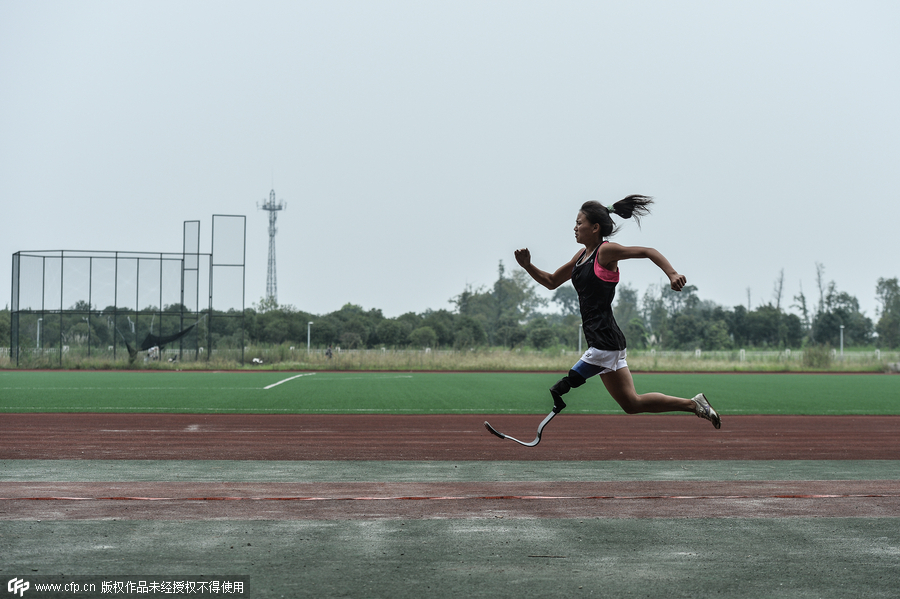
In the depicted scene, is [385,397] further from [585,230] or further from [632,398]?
[585,230]

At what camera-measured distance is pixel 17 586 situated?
14.0 ft

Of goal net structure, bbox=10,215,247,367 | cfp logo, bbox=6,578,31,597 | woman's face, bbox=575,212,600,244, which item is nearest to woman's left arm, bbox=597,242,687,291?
woman's face, bbox=575,212,600,244

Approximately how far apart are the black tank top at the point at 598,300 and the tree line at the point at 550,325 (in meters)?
43.1

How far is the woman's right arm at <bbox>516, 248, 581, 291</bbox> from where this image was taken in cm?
656

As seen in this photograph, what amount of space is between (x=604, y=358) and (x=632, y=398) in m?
0.45

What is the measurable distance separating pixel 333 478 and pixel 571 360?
36888 mm

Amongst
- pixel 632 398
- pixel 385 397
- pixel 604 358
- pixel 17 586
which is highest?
pixel 604 358

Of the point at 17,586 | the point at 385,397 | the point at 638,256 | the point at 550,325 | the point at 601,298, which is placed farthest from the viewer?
the point at 550,325

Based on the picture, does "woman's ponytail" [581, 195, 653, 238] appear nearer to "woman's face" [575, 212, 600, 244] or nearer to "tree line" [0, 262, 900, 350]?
"woman's face" [575, 212, 600, 244]

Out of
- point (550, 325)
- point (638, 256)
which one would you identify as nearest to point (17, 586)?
point (638, 256)

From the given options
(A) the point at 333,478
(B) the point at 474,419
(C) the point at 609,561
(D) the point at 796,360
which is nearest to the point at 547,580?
(C) the point at 609,561

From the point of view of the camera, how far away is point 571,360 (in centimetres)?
4459

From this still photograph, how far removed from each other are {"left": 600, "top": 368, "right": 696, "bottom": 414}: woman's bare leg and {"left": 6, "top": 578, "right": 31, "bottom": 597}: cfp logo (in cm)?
402

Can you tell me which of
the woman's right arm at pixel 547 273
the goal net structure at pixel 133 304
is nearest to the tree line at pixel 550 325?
the goal net structure at pixel 133 304
